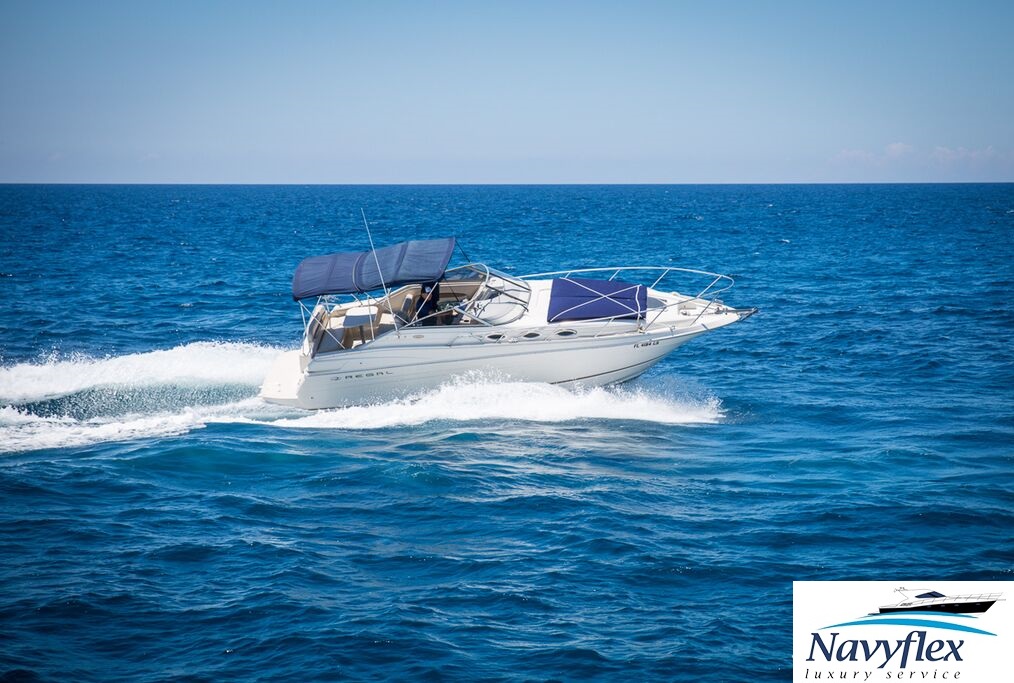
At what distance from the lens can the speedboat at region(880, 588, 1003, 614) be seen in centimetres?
930

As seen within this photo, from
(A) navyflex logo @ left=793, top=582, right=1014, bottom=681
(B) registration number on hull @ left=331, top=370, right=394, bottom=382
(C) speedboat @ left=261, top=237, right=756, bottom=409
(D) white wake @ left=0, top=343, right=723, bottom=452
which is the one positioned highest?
(C) speedboat @ left=261, top=237, right=756, bottom=409

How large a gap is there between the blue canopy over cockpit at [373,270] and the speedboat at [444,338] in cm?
3

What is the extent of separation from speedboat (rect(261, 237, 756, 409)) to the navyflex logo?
8.16 meters

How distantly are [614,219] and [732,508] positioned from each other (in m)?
72.0

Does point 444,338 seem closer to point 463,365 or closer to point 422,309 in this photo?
point 463,365

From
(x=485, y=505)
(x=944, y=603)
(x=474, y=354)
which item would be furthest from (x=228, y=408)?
(x=944, y=603)

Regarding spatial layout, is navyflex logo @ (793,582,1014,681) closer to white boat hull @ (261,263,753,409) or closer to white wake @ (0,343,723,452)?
white wake @ (0,343,723,452)

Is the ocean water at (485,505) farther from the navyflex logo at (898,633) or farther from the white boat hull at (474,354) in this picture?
the navyflex logo at (898,633)

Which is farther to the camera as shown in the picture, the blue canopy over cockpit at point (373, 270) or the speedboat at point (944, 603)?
the blue canopy over cockpit at point (373, 270)

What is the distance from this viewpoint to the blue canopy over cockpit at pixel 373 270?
16953 millimetres

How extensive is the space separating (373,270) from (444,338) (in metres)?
2.05

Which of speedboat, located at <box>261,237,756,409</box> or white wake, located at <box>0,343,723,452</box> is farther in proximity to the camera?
speedboat, located at <box>261,237,756,409</box>

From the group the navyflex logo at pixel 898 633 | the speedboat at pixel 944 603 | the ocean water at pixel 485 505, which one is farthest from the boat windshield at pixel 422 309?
the speedboat at pixel 944 603

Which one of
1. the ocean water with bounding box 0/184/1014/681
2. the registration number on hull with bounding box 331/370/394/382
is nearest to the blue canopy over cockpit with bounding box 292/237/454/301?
the registration number on hull with bounding box 331/370/394/382
